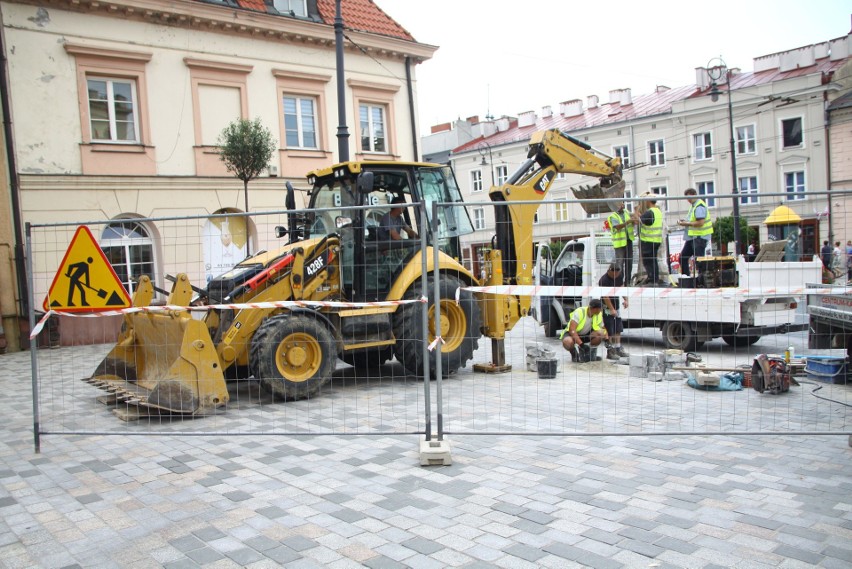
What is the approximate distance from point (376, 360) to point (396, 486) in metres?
5.11

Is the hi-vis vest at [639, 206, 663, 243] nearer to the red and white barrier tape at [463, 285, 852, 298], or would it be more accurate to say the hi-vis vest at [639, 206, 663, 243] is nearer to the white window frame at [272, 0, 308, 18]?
the red and white barrier tape at [463, 285, 852, 298]

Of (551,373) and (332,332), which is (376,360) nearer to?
(332,332)

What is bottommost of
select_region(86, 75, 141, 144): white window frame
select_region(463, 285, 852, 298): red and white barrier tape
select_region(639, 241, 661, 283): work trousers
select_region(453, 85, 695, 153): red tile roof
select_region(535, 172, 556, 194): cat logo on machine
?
select_region(463, 285, 852, 298): red and white barrier tape

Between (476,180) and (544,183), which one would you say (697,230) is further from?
(476,180)

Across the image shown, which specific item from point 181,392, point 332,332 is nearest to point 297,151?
point 332,332

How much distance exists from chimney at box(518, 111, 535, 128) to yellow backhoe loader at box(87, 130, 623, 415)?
43.3 m

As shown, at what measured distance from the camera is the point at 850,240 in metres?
6.65

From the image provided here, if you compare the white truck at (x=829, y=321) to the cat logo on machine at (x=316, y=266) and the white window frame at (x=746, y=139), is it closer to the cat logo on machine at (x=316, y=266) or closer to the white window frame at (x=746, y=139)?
the cat logo on machine at (x=316, y=266)

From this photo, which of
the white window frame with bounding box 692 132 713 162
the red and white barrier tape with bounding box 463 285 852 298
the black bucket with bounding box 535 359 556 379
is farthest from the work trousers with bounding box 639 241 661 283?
the white window frame with bounding box 692 132 713 162

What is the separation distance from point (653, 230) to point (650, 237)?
5.5 inches

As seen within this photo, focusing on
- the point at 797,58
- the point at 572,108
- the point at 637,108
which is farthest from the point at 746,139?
the point at 572,108

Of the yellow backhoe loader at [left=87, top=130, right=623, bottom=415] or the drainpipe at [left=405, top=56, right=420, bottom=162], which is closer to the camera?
the yellow backhoe loader at [left=87, top=130, right=623, bottom=415]

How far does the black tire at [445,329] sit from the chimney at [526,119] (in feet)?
148

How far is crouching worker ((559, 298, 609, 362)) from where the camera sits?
9.67 metres
